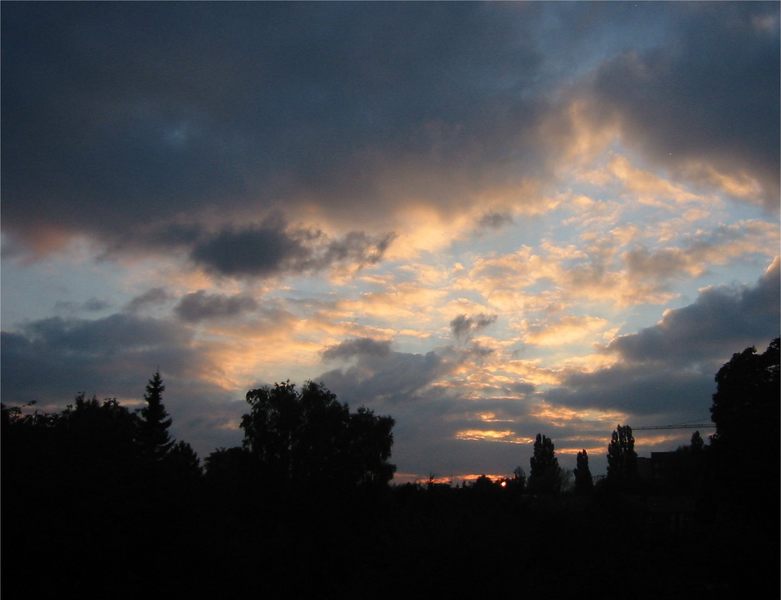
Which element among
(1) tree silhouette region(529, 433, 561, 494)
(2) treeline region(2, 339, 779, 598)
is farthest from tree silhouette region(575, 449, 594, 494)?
(2) treeline region(2, 339, 779, 598)

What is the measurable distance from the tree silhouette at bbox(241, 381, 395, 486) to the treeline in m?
0.12

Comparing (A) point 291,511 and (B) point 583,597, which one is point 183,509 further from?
(A) point 291,511

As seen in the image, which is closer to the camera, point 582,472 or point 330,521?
point 330,521

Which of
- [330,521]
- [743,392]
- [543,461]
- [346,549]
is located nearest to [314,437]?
[330,521]

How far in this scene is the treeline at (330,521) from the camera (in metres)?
17.1

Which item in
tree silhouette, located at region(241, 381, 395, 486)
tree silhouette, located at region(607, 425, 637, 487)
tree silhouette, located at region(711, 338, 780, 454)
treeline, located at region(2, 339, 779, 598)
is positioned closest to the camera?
treeline, located at region(2, 339, 779, 598)

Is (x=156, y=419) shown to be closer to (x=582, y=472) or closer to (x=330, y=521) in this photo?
(x=330, y=521)

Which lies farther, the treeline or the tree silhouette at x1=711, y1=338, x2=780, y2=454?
the tree silhouette at x1=711, y1=338, x2=780, y2=454

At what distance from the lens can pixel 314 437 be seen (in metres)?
52.9

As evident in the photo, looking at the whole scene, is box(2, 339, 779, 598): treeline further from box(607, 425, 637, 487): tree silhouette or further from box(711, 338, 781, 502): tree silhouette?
box(607, 425, 637, 487): tree silhouette

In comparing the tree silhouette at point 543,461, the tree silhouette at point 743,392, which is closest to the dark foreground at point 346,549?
the tree silhouette at point 743,392

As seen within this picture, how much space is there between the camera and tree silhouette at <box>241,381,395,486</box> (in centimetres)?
5188

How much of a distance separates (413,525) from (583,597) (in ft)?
25.0

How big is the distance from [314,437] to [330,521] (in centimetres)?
1398
